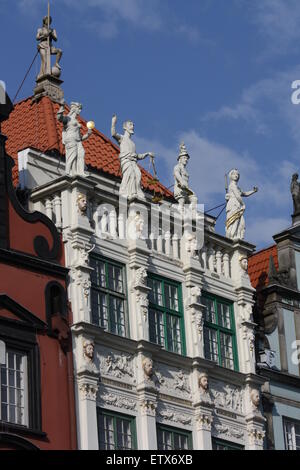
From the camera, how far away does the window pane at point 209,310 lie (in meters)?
46.7

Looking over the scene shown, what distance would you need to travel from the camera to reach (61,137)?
48.7m

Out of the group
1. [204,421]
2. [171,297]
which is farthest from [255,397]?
[171,297]

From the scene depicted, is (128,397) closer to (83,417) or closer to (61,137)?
(83,417)

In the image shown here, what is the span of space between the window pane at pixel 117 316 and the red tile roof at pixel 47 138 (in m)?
5.44

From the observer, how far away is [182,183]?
157ft

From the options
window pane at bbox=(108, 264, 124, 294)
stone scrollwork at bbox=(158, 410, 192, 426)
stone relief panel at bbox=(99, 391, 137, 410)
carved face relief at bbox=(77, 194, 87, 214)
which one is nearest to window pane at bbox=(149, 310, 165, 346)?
window pane at bbox=(108, 264, 124, 294)

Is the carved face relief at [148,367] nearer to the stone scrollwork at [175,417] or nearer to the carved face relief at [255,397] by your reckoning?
the stone scrollwork at [175,417]

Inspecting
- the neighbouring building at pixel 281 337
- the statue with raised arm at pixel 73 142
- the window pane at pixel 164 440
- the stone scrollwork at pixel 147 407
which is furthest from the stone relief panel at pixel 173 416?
the statue with raised arm at pixel 73 142

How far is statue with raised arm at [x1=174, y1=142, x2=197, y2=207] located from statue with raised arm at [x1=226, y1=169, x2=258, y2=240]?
5.63 feet

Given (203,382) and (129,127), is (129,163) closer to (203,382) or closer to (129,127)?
(129,127)
